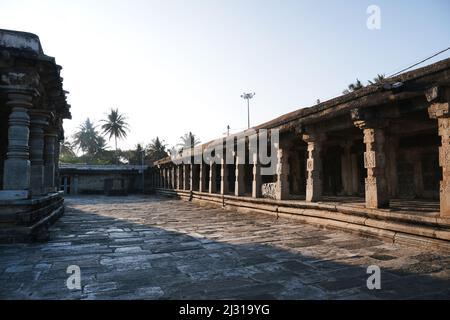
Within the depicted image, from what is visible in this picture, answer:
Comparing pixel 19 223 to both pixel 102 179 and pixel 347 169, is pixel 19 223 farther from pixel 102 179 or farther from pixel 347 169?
pixel 102 179

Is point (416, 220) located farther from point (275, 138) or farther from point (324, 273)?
point (275, 138)

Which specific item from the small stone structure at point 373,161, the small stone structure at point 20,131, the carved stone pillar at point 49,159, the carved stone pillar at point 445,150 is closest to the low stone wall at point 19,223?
the small stone structure at point 20,131

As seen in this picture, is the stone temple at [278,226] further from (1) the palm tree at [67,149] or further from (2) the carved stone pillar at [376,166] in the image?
(1) the palm tree at [67,149]

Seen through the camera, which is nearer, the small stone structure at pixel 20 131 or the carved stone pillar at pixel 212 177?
the small stone structure at pixel 20 131

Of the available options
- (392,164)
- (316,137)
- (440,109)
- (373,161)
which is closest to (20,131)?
(316,137)

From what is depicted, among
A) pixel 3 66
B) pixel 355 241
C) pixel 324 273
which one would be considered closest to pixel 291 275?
pixel 324 273

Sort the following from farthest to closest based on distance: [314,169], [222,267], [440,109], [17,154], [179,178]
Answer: [179,178] < [314,169] < [17,154] < [440,109] < [222,267]

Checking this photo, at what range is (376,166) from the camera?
7.00m

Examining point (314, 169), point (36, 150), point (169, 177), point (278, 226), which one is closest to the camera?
point (278, 226)

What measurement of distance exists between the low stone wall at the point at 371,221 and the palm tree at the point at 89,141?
2305 inches

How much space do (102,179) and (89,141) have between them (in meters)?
33.4

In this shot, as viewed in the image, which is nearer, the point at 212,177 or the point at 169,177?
the point at 212,177

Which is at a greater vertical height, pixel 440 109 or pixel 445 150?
pixel 440 109

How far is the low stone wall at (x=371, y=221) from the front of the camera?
5.44 metres
